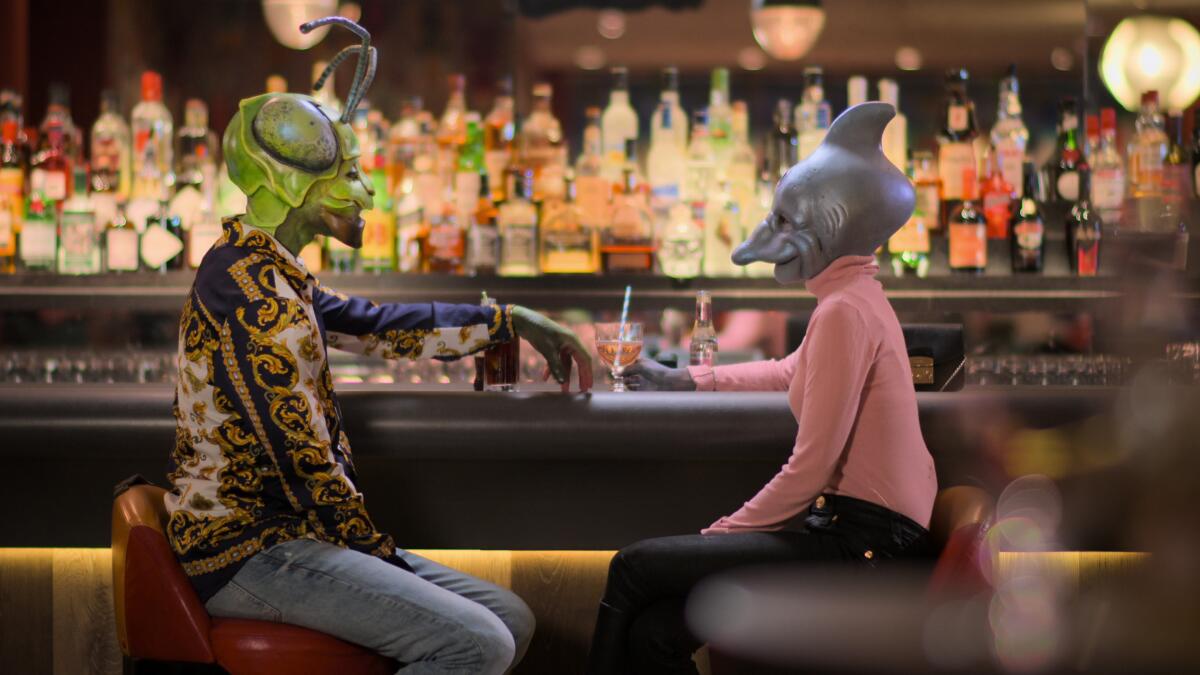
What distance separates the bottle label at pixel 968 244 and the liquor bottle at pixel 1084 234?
0.27m

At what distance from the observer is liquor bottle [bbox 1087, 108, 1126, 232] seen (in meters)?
3.44

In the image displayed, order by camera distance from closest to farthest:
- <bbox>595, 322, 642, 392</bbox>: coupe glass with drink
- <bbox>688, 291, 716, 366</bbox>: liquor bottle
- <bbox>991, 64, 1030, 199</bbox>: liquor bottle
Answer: <bbox>595, 322, 642, 392</bbox>: coupe glass with drink < <bbox>688, 291, 716, 366</bbox>: liquor bottle < <bbox>991, 64, 1030, 199</bbox>: liquor bottle

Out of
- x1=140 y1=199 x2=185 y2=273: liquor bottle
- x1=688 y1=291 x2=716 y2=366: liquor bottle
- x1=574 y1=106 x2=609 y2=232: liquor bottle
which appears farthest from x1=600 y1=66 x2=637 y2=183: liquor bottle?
x1=140 y1=199 x2=185 y2=273: liquor bottle

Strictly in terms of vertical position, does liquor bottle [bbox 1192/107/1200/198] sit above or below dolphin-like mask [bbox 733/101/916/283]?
above

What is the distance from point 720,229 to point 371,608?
1.87 meters

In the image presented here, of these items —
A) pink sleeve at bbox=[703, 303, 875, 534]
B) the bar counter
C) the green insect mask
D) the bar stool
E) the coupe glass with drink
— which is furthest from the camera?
the coupe glass with drink

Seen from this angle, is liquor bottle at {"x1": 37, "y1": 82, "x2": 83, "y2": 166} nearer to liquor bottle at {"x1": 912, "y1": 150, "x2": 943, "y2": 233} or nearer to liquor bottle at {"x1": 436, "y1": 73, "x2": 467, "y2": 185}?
liquor bottle at {"x1": 436, "y1": 73, "x2": 467, "y2": 185}

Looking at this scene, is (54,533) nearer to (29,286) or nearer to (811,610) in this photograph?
(29,286)

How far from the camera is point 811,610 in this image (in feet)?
3.15

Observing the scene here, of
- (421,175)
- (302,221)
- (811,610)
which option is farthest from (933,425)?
(421,175)

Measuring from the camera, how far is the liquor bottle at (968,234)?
11.0ft

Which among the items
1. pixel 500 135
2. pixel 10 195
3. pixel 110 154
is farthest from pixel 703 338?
pixel 10 195

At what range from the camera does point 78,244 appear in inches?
135

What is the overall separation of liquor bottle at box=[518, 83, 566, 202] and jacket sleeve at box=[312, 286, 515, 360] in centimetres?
122
